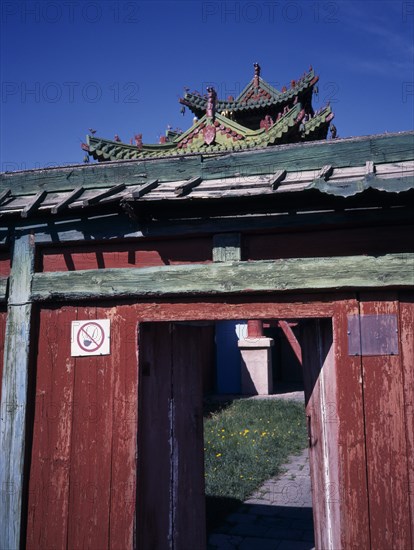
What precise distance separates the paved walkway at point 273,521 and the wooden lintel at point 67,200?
407 cm

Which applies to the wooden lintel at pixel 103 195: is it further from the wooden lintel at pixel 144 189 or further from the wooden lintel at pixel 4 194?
the wooden lintel at pixel 4 194

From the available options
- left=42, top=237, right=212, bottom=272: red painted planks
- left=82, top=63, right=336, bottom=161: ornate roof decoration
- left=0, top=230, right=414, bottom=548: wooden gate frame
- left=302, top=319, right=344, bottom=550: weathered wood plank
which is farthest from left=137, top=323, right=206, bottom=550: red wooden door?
left=82, top=63, right=336, bottom=161: ornate roof decoration

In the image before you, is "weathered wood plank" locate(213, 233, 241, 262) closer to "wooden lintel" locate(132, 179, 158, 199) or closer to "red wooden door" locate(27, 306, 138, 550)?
"wooden lintel" locate(132, 179, 158, 199)

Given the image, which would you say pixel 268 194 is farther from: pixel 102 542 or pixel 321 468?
pixel 102 542

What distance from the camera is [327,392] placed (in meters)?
3.89

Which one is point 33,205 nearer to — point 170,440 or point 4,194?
point 4,194

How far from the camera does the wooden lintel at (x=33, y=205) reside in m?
3.99

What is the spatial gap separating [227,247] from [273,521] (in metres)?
4.20

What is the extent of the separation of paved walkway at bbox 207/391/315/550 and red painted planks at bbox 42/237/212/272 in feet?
11.3

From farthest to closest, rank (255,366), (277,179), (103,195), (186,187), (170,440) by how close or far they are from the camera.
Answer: (255,366) → (170,440) → (103,195) → (186,187) → (277,179)

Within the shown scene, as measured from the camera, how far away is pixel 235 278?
3.87 meters

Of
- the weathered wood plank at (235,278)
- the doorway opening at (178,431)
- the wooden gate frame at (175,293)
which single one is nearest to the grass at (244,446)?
the doorway opening at (178,431)

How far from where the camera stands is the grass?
7.32 m

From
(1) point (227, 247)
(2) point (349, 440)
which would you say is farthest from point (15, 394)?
(2) point (349, 440)
